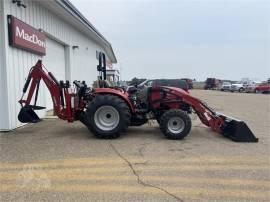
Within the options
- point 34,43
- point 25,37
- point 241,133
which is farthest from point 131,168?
point 34,43

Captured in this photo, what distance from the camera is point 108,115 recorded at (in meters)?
8.58

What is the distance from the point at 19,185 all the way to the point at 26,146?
2635mm

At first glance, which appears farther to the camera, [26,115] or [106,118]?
[26,115]

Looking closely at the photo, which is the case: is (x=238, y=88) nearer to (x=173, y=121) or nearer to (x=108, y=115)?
(x=173, y=121)

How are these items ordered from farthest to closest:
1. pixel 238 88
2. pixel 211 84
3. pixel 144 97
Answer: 1. pixel 211 84
2. pixel 238 88
3. pixel 144 97

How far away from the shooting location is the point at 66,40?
1667cm

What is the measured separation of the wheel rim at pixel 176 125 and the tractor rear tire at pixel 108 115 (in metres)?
0.99

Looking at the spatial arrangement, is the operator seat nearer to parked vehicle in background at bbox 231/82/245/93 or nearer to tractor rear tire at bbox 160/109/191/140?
tractor rear tire at bbox 160/109/191/140

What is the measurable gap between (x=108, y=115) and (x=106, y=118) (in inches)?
3.6

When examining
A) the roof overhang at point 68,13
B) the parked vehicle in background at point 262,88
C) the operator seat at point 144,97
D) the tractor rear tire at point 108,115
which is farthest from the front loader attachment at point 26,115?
the parked vehicle in background at point 262,88

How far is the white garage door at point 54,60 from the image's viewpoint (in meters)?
13.8

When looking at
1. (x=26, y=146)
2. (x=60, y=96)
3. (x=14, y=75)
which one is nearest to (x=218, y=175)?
(x=26, y=146)

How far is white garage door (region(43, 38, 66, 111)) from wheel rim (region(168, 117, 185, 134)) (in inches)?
258

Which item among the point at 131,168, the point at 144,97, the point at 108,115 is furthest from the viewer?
the point at 144,97
